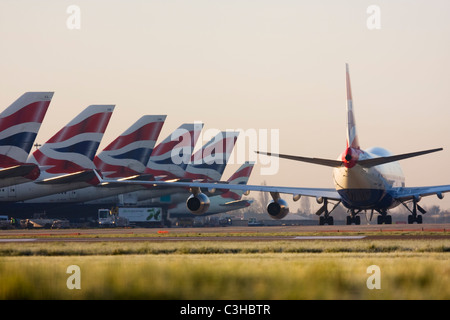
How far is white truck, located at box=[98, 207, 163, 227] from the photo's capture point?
93.6 m

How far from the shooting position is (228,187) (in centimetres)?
6619

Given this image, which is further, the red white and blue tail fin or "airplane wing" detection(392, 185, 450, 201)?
the red white and blue tail fin

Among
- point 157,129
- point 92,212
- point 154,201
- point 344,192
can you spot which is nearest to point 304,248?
point 344,192

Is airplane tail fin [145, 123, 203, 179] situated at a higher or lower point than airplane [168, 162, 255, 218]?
higher

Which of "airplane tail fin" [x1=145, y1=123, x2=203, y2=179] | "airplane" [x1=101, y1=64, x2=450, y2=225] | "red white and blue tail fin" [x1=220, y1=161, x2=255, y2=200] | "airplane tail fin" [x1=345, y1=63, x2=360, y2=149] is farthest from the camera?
"red white and blue tail fin" [x1=220, y1=161, x2=255, y2=200]

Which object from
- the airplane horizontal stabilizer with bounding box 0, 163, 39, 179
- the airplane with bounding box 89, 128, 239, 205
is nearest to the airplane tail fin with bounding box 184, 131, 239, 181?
the airplane with bounding box 89, 128, 239, 205

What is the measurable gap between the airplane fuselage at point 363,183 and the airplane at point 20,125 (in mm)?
23689

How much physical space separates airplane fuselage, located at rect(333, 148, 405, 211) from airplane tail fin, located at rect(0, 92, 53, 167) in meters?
23.7

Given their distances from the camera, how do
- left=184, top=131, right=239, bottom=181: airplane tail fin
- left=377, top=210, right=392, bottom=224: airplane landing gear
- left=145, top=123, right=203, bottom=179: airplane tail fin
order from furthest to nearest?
left=184, top=131, right=239, bottom=181: airplane tail fin
left=145, top=123, right=203, bottom=179: airplane tail fin
left=377, top=210, right=392, bottom=224: airplane landing gear

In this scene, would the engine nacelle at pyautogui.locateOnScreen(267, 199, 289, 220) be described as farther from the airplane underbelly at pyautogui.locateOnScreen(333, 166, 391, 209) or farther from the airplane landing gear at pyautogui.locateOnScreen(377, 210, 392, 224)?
the airplane landing gear at pyautogui.locateOnScreen(377, 210, 392, 224)

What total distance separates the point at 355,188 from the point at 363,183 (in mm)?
698

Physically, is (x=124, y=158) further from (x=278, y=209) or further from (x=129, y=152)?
(x=278, y=209)

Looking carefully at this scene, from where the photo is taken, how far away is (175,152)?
10706 centimetres
